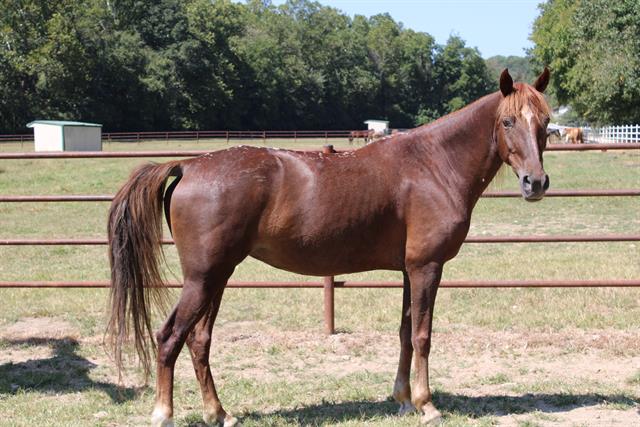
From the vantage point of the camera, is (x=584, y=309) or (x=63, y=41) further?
(x=63, y=41)

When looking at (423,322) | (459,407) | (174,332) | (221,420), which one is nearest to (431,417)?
(459,407)

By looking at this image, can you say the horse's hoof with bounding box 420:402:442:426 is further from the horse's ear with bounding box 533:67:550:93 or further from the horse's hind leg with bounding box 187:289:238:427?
the horse's ear with bounding box 533:67:550:93

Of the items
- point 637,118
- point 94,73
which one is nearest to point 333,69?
point 94,73

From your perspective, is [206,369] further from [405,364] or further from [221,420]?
[405,364]

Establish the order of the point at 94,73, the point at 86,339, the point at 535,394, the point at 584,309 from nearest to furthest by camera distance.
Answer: the point at 535,394
the point at 86,339
the point at 584,309
the point at 94,73

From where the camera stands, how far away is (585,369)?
5.23 m

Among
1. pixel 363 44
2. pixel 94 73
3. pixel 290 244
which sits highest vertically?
pixel 363 44

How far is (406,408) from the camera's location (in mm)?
4422

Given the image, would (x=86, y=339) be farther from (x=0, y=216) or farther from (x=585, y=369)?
(x=0, y=216)

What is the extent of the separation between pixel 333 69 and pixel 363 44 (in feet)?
26.3

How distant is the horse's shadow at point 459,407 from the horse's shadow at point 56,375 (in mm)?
1111

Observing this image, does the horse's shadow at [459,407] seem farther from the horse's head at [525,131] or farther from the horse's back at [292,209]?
the horse's head at [525,131]

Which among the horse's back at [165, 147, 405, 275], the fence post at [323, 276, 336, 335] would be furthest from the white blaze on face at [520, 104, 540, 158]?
the fence post at [323, 276, 336, 335]

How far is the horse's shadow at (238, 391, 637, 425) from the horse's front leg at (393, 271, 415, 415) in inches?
4.0
